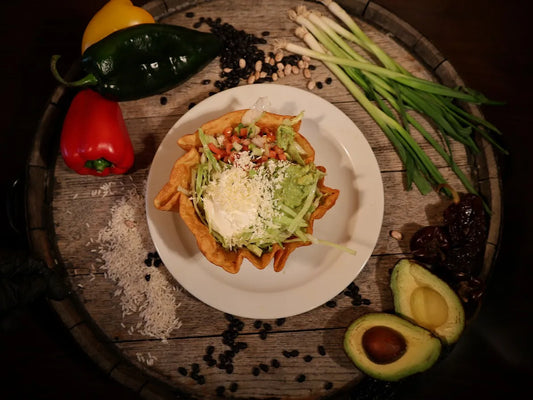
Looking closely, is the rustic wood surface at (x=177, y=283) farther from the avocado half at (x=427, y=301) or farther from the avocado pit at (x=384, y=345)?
the avocado pit at (x=384, y=345)

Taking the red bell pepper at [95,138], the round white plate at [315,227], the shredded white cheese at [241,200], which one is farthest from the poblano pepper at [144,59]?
the shredded white cheese at [241,200]

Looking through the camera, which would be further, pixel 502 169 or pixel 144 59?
pixel 502 169

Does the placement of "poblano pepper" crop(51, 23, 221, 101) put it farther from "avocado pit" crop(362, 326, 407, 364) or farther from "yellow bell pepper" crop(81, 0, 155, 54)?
"avocado pit" crop(362, 326, 407, 364)

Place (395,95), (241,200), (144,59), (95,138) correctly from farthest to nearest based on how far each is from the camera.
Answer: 1. (395,95)
2. (144,59)
3. (95,138)
4. (241,200)

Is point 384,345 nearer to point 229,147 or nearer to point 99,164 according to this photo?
point 229,147

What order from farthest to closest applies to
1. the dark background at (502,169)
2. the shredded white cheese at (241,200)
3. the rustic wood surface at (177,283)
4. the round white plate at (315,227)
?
the dark background at (502,169) < the rustic wood surface at (177,283) < the round white plate at (315,227) < the shredded white cheese at (241,200)

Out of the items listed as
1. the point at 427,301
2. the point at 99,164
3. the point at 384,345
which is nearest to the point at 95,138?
the point at 99,164

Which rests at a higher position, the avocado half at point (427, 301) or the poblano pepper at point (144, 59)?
the poblano pepper at point (144, 59)

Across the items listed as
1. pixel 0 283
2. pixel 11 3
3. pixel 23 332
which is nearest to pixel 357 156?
pixel 0 283

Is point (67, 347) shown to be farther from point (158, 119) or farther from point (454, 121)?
point (454, 121)
